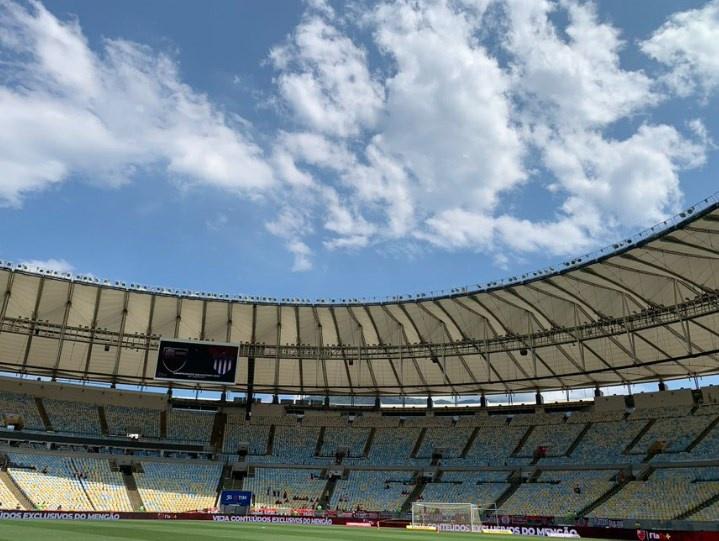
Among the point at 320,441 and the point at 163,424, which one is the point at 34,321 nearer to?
the point at 163,424

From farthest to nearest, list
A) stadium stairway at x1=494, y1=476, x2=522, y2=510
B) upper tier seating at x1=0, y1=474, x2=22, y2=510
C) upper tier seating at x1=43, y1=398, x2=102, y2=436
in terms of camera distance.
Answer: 1. upper tier seating at x1=43, y1=398, x2=102, y2=436
2. stadium stairway at x1=494, y1=476, x2=522, y2=510
3. upper tier seating at x1=0, y1=474, x2=22, y2=510

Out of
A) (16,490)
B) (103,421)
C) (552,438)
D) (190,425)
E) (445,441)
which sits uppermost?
(190,425)

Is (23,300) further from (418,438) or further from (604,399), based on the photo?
(604,399)

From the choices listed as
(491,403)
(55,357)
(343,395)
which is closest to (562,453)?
(491,403)

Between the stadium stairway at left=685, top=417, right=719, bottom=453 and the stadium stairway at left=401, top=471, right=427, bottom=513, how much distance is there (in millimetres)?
20695

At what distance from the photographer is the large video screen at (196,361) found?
4675cm

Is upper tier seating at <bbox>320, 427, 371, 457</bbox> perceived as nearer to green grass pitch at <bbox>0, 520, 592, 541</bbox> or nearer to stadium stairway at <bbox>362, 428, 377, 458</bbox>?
stadium stairway at <bbox>362, 428, 377, 458</bbox>

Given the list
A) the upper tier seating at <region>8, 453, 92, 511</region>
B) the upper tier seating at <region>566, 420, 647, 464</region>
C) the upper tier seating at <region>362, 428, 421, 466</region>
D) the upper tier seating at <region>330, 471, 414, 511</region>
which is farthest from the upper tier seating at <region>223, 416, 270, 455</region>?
the upper tier seating at <region>566, 420, 647, 464</region>

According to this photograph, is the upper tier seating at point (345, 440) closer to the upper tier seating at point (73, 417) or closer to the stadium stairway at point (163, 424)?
the stadium stairway at point (163, 424)

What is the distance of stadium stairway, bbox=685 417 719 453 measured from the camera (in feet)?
142

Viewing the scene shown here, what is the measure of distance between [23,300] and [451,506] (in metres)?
35.0

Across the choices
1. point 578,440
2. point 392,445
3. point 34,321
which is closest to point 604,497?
point 578,440

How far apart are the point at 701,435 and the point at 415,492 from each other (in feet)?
74.0

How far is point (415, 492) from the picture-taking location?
49.3 m
